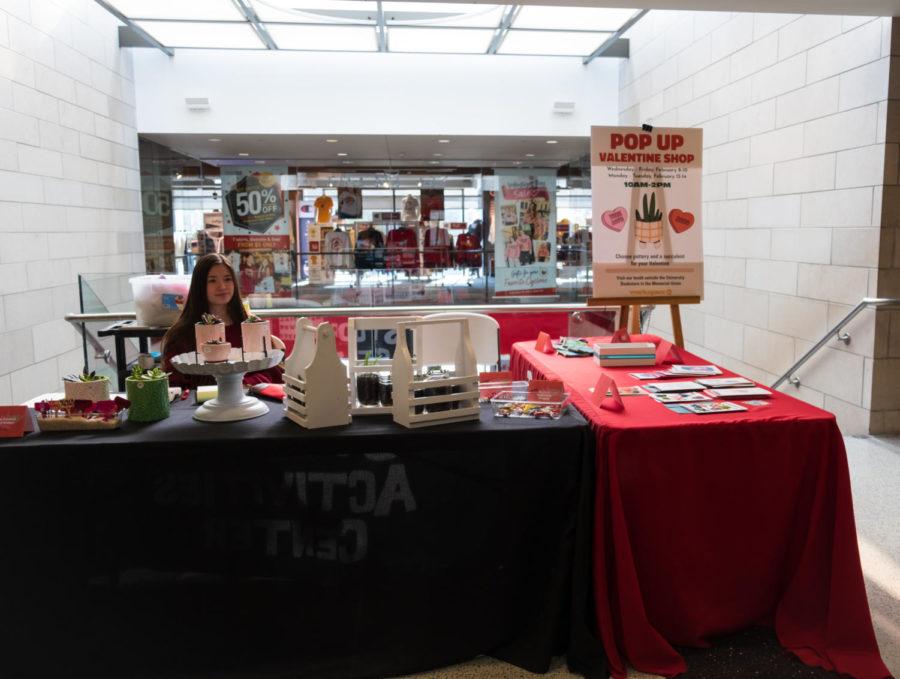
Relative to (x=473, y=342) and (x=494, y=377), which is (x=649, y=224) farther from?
(x=494, y=377)

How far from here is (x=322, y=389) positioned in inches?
78.5

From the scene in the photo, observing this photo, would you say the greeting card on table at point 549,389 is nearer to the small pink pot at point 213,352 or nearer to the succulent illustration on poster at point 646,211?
the small pink pot at point 213,352

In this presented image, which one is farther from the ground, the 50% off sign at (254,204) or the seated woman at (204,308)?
the 50% off sign at (254,204)

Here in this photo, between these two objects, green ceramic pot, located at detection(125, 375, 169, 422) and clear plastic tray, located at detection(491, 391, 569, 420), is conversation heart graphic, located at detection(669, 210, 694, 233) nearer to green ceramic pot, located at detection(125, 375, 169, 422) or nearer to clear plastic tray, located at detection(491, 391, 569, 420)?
clear plastic tray, located at detection(491, 391, 569, 420)

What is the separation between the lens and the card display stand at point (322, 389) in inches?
78.1

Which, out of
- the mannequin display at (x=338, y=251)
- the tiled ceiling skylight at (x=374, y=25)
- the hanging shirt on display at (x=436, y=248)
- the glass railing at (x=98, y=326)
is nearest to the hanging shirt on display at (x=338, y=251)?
the mannequin display at (x=338, y=251)

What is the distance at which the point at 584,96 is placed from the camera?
25.8 feet

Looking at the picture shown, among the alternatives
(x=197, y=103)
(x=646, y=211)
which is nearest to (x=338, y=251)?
(x=197, y=103)

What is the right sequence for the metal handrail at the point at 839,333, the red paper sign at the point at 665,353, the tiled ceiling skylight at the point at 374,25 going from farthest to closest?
the tiled ceiling skylight at the point at 374,25 → the metal handrail at the point at 839,333 → the red paper sign at the point at 665,353

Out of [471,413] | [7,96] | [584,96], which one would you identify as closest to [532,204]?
[584,96]

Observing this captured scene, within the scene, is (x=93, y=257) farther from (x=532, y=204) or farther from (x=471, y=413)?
(x=471, y=413)

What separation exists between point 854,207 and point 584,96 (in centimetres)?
418

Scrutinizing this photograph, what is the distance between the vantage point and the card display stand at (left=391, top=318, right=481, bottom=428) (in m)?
2.00

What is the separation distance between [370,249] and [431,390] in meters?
6.20
